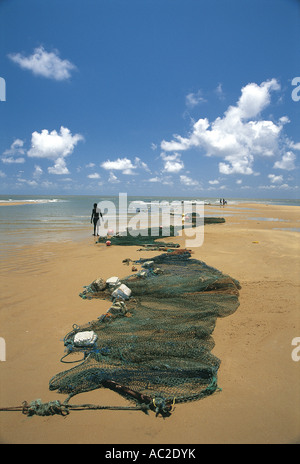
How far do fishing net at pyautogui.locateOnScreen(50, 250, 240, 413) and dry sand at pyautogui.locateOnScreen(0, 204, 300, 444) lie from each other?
5.1 inches

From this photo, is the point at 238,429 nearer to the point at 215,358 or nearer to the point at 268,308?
the point at 215,358

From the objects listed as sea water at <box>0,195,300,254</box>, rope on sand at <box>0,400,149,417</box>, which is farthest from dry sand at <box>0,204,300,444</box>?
sea water at <box>0,195,300,254</box>

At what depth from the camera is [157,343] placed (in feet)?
9.90

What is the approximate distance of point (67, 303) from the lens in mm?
4809

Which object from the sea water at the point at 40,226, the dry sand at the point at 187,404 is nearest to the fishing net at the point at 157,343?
the dry sand at the point at 187,404

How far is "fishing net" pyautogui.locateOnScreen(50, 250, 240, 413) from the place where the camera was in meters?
2.47

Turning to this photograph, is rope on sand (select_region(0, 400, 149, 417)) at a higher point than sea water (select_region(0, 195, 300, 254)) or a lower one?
lower

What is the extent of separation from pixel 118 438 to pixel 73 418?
50 centimetres

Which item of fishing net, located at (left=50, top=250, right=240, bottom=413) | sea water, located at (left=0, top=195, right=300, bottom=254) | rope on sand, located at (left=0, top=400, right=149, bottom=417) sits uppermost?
sea water, located at (left=0, top=195, right=300, bottom=254)

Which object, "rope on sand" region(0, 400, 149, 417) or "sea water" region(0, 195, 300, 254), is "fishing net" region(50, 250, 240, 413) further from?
"sea water" region(0, 195, 300, 254)

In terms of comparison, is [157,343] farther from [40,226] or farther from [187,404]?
[40,226]

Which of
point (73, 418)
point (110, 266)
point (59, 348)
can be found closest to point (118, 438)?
point (73, 418)

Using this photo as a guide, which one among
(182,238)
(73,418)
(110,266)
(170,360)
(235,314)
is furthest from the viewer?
(182,238)

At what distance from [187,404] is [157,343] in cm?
82
